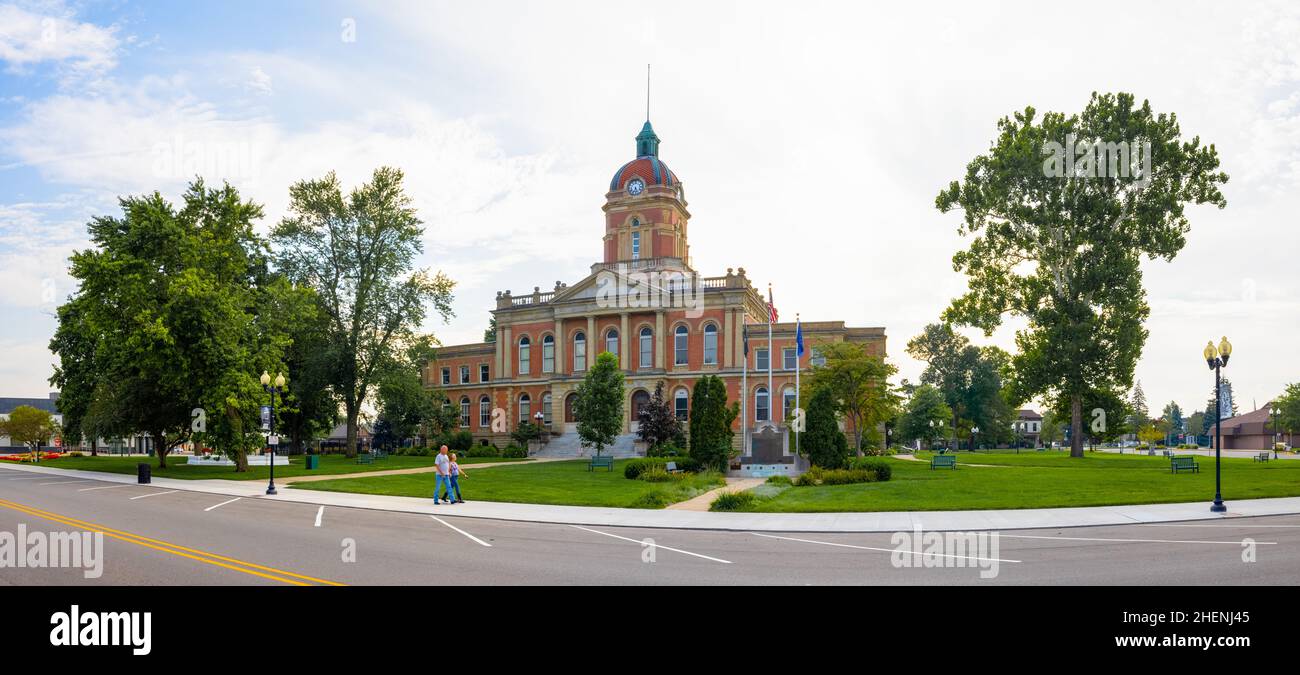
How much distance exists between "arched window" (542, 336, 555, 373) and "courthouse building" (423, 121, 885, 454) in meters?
0.14

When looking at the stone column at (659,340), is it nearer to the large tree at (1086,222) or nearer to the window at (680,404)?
the window at (680,404)

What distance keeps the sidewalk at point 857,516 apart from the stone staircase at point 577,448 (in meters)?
33.7

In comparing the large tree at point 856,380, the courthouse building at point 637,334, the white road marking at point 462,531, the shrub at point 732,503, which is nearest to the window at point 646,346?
the courthouse building at point 637,334

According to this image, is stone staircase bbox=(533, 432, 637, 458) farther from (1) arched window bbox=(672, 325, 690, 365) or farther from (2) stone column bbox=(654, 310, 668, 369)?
(1) arched window bbox=(672, 325, 690, 365)

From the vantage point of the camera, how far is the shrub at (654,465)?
33.5m

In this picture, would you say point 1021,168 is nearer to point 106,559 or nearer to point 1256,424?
point 106,559

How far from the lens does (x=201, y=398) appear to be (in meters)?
36.2

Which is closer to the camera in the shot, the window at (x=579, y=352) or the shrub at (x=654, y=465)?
the shrub at (x=654, y=465)

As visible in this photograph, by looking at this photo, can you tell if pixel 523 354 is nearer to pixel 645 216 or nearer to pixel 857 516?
pixel 645 216

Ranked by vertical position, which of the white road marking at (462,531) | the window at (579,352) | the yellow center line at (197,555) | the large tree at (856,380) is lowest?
the white road marking at (462,531)

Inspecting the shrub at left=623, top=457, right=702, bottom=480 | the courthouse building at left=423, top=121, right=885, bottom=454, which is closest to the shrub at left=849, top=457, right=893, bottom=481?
the shrub at left=623, top=457, right=702, bottom=480

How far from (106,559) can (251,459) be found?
38843 millimetres

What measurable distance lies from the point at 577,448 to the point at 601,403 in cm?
1378
